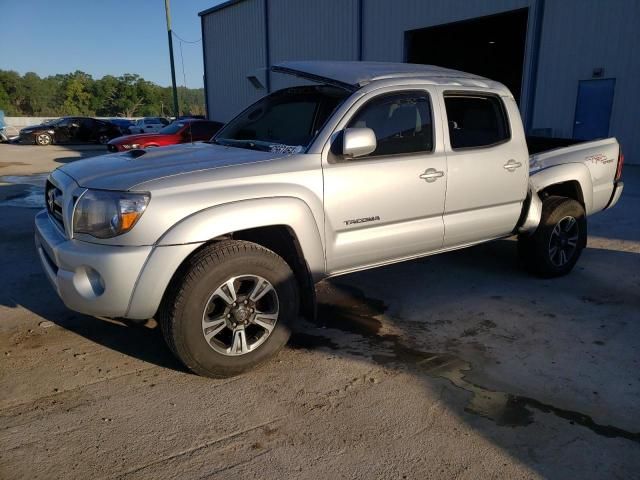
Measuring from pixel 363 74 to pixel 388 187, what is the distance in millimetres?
902

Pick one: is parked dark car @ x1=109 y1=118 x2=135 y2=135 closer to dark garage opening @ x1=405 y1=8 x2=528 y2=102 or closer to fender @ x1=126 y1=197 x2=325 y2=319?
dark garage opening @ x1=405 y1=8 x2=528 y2=102

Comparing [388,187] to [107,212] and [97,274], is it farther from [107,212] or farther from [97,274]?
[97,274]

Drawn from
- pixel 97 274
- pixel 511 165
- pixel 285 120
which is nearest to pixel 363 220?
pixel 285 120

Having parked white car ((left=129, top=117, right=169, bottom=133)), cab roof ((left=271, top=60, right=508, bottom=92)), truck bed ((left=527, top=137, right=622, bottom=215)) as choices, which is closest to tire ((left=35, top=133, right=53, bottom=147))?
parked white car ((left=129, top=117, right=169, bottom=133))

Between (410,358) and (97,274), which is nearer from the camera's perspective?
(97,274)

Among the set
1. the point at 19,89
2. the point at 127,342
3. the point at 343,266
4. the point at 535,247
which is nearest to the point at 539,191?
the point at 535,247

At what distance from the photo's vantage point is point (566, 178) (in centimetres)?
491

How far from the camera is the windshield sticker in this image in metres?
3.47

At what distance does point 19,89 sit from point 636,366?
3916 inches

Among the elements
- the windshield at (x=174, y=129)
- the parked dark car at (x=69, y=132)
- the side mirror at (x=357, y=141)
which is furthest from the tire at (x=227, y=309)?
the parked dark car at (x=69, y=132)

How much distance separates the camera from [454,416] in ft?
9.18

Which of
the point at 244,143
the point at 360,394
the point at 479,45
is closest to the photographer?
the point at 360,394

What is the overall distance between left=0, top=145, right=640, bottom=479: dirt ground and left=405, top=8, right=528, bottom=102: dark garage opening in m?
13.7

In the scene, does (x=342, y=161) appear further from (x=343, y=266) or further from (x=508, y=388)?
(x=508, y=388)
